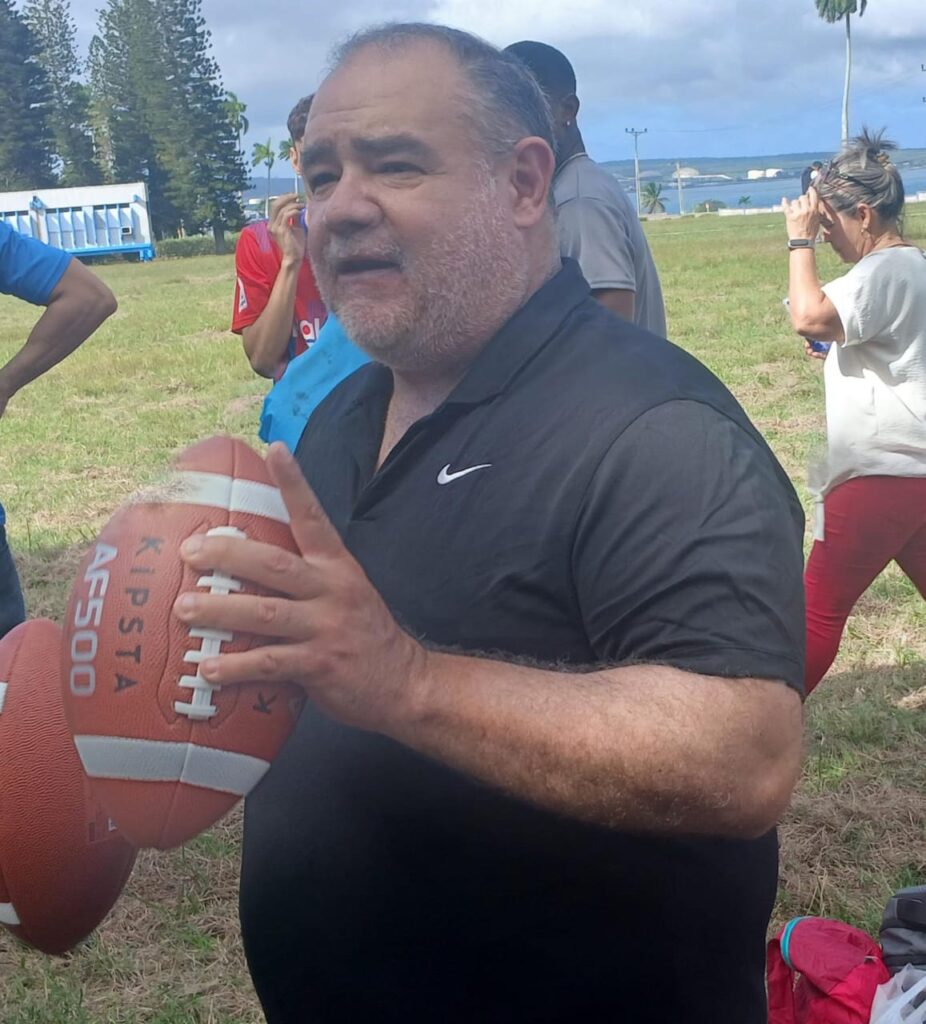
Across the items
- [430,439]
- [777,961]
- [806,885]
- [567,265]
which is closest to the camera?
[430,439]

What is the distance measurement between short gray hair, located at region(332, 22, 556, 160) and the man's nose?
7.3 inches

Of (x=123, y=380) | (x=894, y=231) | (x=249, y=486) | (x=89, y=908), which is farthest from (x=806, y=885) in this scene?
(x=123, y=380)

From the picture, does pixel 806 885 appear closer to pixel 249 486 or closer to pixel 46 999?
pixel 46 999

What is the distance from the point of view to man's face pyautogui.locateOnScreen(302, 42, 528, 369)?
179 cm

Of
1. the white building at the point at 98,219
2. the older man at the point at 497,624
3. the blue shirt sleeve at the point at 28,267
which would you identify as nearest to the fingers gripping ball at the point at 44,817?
the older man at the point at 497,624

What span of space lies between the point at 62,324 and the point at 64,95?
64460mm

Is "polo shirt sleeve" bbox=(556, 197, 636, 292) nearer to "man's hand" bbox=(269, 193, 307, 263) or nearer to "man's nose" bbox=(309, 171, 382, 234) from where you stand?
"man's hand" bbox=(269, 193, 307, 263)

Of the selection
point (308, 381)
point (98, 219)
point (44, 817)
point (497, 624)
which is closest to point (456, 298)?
point (497, 624)

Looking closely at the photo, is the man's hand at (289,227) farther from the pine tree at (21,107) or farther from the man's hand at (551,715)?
the pine tree at (21,107)

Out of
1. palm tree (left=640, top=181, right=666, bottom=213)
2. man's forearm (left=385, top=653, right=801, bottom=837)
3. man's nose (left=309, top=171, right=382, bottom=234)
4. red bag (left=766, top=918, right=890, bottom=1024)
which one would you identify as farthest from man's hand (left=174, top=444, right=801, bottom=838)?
palm tree (left=640, top=181, right=666, bottom=213)

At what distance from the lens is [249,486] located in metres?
1.55

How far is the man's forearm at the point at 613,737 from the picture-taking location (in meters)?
1.35

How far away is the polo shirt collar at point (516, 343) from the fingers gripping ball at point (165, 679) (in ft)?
1.10

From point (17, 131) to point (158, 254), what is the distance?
1115 centimetres
